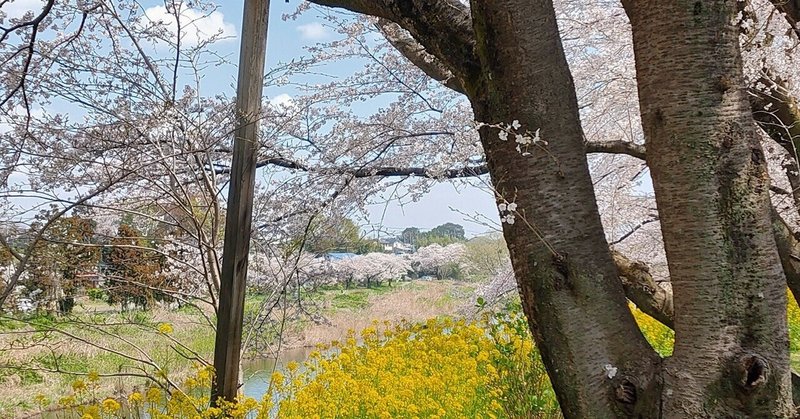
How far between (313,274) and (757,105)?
335cm

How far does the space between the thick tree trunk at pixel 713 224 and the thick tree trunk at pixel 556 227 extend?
0.12 metres

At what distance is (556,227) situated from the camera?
1.28m

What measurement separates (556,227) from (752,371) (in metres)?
0.45

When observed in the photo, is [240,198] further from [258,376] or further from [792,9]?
[258,376]

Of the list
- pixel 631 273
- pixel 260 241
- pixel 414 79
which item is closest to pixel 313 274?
pixel 260 241

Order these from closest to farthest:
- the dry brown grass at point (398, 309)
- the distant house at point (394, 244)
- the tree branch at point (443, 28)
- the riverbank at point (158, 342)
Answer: the tree branch at point (443, 28)
the distant house at point (394, 244)
the riverbank at point (158, 342)
the dry brown grass at point (398, 309)

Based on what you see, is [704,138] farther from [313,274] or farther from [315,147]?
[313,274]

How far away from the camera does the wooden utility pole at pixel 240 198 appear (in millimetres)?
2951

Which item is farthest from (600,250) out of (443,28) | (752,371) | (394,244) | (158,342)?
(158,342)

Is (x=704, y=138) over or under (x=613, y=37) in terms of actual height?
under

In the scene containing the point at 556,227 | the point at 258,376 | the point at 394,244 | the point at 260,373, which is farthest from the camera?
the point at 394,244

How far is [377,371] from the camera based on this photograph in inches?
125

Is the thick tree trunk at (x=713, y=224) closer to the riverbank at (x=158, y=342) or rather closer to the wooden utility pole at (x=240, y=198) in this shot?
the wooden utility pole at (x=240, y=198)

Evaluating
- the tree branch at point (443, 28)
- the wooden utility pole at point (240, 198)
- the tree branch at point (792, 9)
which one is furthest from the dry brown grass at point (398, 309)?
the tree branch at point (443, 28)
